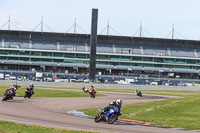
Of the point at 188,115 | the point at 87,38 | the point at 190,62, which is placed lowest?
the point at 188,115

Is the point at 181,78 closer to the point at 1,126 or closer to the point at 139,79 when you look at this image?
the point at 139,79

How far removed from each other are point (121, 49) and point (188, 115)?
107 m

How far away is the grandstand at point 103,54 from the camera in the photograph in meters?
130

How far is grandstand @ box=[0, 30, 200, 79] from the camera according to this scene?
13012 centimetres

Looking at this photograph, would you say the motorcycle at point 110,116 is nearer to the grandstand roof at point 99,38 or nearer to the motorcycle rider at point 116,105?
the motorcycle rider at point 116,105

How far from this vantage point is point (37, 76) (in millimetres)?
114812

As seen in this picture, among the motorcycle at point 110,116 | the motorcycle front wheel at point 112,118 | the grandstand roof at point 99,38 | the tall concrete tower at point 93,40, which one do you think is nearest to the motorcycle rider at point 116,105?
the motorcycle at point 110,116

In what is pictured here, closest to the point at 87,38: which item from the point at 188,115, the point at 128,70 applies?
the point at 128,70

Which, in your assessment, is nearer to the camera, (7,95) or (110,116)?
(110,116)

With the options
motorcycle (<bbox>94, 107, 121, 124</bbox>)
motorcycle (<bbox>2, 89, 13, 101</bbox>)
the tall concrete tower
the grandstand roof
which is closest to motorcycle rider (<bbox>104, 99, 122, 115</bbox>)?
motorcycle (<bbox>94, 107, 121, 124</bbox>)

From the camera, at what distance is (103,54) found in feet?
431

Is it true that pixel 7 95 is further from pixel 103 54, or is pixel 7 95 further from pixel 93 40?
pixel 103 54

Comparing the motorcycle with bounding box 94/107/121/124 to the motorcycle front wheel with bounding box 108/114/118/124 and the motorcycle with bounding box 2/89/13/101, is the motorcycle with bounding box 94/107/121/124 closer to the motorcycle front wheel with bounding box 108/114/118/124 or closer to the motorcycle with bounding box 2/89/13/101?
the motorcycle front wheel with bounding box 108/114/118/124

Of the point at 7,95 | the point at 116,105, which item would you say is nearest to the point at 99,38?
the point at 7,95
